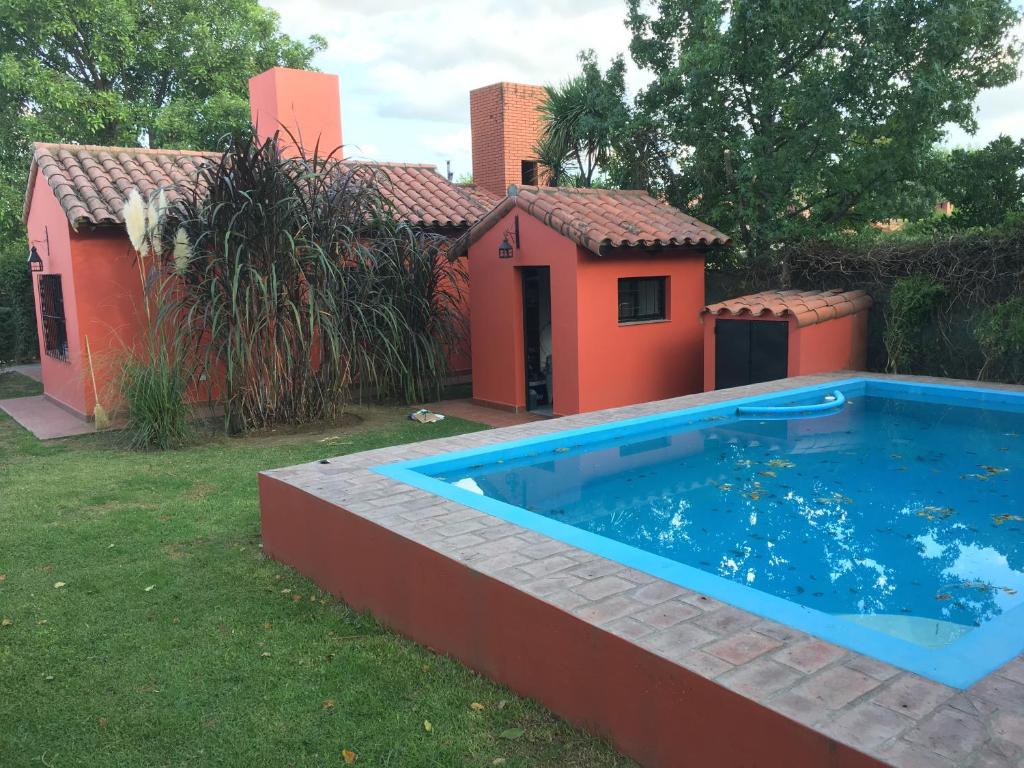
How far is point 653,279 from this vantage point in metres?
10.3

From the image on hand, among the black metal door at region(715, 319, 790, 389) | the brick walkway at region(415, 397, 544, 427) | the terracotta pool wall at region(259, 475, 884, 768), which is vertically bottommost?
the brick walkway at region(415, 397, 544, 427)

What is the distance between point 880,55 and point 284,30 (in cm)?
1758

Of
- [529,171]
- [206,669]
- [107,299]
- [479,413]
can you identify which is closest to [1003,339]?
[479,413]

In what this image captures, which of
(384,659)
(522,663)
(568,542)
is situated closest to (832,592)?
(568,542)

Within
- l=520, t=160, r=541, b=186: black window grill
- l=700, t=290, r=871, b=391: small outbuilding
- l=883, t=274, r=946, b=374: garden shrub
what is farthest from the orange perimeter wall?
l=520, t=160, r=541, b=186: black window grill

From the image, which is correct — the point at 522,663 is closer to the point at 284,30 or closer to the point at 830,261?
the point at 830,261

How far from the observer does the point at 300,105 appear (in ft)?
46.3

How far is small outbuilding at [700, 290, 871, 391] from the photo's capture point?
9.50 metres

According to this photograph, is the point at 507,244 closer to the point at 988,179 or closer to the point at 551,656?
the point at 988,179

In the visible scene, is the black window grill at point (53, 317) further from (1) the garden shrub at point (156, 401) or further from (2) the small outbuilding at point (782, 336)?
(2) the small outbuilding at point (782, 336)

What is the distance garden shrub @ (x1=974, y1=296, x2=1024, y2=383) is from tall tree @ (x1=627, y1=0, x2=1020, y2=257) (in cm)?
216

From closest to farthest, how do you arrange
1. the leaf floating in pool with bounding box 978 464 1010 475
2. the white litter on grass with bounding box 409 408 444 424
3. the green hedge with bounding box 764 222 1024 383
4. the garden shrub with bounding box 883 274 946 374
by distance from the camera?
the leaf floating in pool with bounding box 978 464 1010 475 → the green hedge with bounding box 764 222 1024 383 → the garden shrub with bounding box 883 274 946 374 → the white litter on grass with bounding box 409 408 444 424

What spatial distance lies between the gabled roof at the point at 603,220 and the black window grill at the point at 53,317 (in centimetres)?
553

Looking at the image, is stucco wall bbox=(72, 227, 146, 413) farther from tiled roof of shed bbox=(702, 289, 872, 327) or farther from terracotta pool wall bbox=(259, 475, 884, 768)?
tiled roof of shed bbox=(702, 289, 872, 327)
